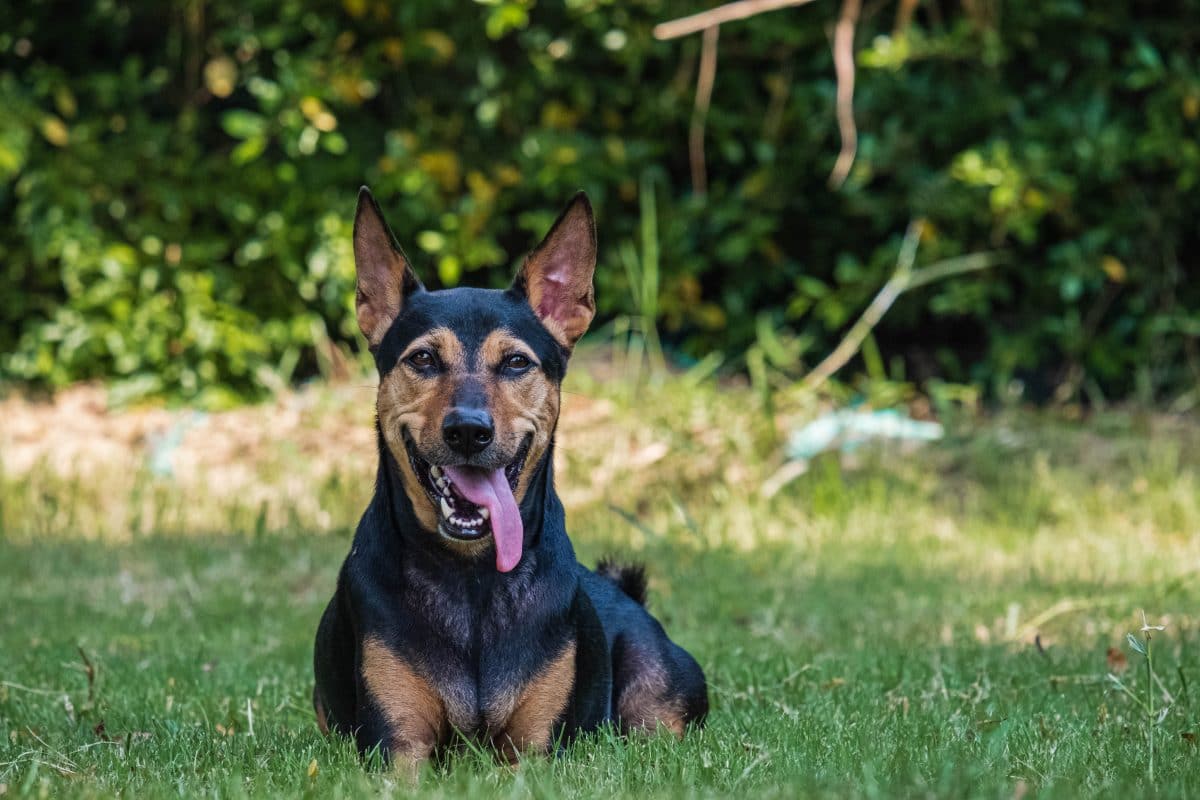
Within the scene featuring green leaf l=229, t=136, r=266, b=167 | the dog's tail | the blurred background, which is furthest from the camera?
green leaf l=229, t=136, r=266, b=167

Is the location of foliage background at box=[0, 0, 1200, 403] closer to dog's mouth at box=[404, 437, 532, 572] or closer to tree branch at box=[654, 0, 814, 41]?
tree branch at box=[654, 0, 814, 41]

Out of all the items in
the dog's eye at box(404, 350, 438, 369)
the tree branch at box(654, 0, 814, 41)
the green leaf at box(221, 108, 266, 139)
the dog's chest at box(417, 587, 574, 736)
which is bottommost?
the dog's chest at box(417, 587, 574, 736)

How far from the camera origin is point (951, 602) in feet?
22.4

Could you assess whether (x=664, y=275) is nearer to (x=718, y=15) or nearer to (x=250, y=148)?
(x=718, y=15)

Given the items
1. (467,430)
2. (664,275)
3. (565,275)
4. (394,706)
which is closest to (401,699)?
(394,706)

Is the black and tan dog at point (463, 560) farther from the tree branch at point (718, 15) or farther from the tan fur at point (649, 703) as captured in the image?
the tree branch at point (718, 15)

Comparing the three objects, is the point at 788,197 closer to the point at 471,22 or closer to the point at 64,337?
the point at 471,22

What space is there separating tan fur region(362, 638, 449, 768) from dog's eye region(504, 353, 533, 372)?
801 millimetres

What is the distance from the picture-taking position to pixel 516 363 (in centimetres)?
432

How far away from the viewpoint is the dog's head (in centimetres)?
410

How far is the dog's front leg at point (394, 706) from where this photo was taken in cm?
404

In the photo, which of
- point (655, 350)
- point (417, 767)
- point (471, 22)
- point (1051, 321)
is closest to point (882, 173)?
point (1051, 321)

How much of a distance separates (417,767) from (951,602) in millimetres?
3463

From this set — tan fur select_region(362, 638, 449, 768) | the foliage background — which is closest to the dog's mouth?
tan fur select_region(362, 638, 449, 768)
